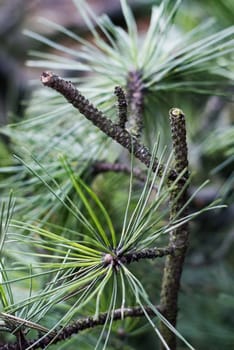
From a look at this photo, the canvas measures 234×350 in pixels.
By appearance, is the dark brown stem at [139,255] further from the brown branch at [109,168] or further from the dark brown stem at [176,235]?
the brown branch at [109,168]

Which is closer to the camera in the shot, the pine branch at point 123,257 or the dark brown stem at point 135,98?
the pine branch at point 123,257

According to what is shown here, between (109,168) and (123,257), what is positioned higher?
(109,168)

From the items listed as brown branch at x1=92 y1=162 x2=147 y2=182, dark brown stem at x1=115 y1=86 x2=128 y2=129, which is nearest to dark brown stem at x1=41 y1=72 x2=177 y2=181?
dark brown stem at x1=115 y1=86 x2=128 y2=129

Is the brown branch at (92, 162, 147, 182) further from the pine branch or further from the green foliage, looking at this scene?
the pine branch

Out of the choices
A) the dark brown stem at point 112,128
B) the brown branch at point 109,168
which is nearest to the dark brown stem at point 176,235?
the dark brown stem at point 112,128

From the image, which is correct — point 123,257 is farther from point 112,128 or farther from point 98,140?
point 98,140

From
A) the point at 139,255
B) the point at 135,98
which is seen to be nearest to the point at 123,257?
the point at 139,255
